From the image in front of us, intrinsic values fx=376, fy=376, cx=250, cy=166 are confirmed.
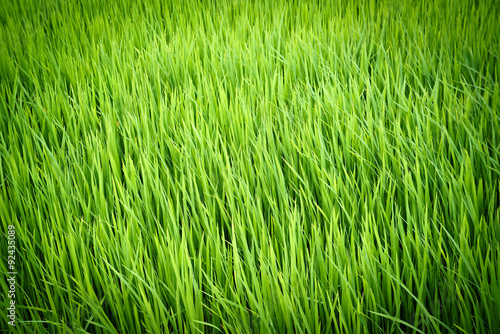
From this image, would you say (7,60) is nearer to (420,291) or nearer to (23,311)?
(23,311)

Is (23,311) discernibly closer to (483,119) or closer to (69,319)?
(69,319)

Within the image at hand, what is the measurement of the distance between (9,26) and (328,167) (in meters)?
1.84

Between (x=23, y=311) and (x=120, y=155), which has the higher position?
(x=120, y=155)

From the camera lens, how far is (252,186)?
92 centimetres

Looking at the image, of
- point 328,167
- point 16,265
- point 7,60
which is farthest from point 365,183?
point 7,60

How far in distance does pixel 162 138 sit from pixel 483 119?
3.02 feet

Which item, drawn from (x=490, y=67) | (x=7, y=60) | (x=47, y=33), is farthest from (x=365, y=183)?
(x=47, y=33)

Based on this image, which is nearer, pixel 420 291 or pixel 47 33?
pixel 420 291

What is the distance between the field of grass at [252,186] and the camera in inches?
26.3

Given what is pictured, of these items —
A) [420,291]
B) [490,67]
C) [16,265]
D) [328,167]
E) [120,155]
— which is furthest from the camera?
[490,67]

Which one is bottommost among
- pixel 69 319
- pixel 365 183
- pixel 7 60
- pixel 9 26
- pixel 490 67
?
pixel 69 319

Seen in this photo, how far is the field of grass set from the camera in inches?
26.3

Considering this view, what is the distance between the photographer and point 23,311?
0.72 metres

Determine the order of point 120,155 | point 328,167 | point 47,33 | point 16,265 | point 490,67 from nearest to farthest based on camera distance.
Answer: point 16,265, point 328,167, point 120,155, point 490,67, point 47,33
